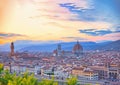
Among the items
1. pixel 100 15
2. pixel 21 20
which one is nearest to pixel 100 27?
pixel 100 15

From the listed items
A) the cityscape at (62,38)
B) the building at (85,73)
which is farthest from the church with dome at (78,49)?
the building at (85,73)

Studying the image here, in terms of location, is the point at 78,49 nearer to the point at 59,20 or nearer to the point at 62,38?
the point at 62,38

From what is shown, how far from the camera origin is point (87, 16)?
4.62m

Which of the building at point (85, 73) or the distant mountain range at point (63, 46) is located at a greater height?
the distant mountain range at point (63, 46)

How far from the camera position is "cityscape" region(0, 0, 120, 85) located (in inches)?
179

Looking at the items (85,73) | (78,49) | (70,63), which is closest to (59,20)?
(78,49)

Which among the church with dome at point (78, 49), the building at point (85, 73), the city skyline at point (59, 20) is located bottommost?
the building at point (85, 73)

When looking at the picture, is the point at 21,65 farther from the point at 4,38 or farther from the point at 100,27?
the point at 100,27

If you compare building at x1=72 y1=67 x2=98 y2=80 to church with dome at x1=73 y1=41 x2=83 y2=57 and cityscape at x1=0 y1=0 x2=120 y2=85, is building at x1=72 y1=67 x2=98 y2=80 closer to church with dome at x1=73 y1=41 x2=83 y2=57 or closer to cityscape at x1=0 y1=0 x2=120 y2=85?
cityscape at x1=0 y1=0 x2=120 y2=85

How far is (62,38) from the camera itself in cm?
471

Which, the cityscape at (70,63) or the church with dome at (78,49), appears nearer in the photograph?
the cityscape at (70,63)

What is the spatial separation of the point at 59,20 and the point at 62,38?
19cm

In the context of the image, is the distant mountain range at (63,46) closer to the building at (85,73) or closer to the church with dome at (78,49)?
the church with dome at (78,49)

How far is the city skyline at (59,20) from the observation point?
4582 millimetres
